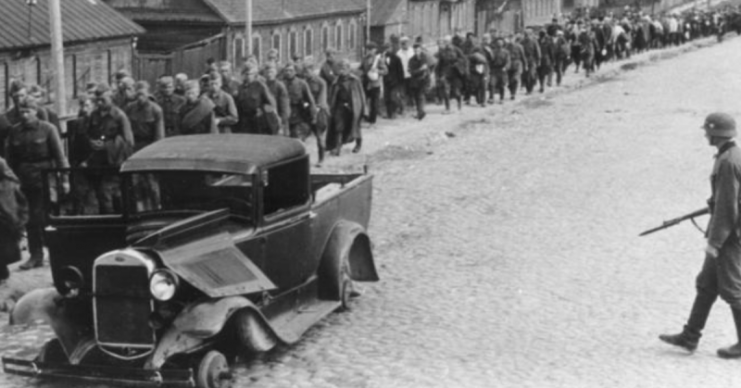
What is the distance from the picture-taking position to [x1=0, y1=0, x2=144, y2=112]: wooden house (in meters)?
30.6

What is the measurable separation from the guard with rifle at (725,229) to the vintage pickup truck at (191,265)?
9.89 feet

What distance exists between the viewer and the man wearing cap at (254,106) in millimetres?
17078

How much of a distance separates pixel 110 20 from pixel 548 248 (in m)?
25.9

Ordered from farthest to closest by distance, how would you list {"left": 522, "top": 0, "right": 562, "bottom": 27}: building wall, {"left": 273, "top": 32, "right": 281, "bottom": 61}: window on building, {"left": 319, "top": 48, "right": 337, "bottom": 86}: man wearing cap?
{"left": 522, "top": 0, "right": 562, "bottom": 27}: building wall
{"left": 273, "top": 32, "right": 281, "bottom": 61}: window on building
{"left": 319, "top": 48, "right": 337, "bottom": 86}: man wearing cap

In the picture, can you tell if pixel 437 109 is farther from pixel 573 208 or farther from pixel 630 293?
pixel 630 293

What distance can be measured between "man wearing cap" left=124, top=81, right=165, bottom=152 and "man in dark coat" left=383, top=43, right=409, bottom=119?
13441mm

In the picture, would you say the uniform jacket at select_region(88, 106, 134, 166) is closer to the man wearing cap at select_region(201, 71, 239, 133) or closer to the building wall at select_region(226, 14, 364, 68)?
the man wearing cap at select_region(201, 71, 239, 133)

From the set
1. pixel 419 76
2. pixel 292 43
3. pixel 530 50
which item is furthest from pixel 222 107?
pixel 292 43

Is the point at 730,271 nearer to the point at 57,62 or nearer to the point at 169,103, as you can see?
the point at 169,103

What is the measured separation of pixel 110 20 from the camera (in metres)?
36.6

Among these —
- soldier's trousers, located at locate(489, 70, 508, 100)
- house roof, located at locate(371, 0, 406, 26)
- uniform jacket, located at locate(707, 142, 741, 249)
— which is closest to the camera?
uniform jacket, located at locate(707, 142, 741, 249)

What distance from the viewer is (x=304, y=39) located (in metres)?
51.3

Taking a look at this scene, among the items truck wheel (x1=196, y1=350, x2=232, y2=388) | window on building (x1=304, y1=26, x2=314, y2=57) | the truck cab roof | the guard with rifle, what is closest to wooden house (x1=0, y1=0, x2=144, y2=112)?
window on building (x1=304, y1=26, x2=314, y2=57)

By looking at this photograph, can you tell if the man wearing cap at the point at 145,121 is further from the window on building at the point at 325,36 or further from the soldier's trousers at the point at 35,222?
the window on building at the point at 325,36
